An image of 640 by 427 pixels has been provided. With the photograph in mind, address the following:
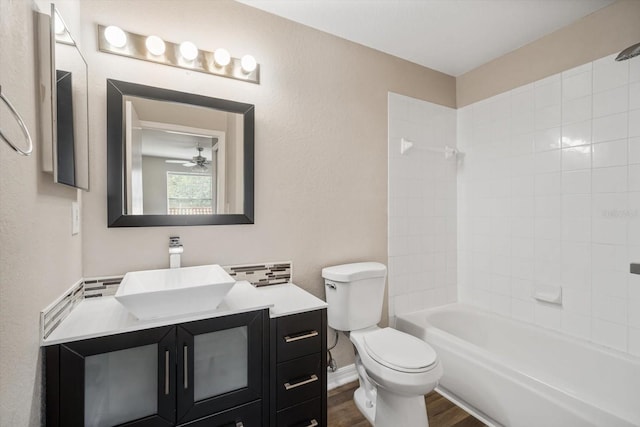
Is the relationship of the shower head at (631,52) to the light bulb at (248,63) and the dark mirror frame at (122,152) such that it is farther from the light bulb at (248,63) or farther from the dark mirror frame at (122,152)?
the dark mirror frame at (122,152)

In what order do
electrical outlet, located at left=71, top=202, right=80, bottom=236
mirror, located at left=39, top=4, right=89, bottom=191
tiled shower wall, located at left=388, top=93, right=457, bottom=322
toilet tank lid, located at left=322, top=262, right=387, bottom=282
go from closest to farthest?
mirror, located at left=39, top=4, right=89, bottom=191
electrical outlet, located at left=71, top=202, right=80, bottom=236
toilet tank lid, located at left=322, top=262, right=387, bottom=282
tiled shower wall, located at left=388, top=93, right=457, bottom=322

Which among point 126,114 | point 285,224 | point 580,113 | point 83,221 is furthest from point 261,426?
point 580,113

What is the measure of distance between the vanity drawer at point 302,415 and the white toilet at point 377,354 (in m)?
0.35

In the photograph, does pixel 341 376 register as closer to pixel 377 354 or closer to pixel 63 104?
pixel 377 354

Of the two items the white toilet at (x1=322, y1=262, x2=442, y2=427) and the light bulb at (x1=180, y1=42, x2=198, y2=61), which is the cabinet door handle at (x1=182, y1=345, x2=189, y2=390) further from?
the light bulb at (x1=180, y1=42, x2=198, y2=61)

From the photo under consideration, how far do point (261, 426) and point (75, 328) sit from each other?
0.87m

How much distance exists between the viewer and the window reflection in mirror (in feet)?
5.05

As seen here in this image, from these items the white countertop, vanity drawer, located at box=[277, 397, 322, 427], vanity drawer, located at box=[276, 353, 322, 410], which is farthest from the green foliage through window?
vanity drawer, located at box=[277, 397, 322, 427]

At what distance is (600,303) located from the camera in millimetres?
1896

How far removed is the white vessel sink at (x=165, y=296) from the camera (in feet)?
3.65

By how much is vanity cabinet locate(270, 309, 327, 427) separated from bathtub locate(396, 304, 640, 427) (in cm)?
96

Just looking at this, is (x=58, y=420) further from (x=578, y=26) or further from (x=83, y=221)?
(x=578, y=26)

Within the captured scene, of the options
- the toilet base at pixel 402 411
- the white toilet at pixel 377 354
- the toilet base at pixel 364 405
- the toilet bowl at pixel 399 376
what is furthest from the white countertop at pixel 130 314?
the toilet base at pixel 364 405

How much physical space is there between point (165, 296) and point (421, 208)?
6.77 ft
